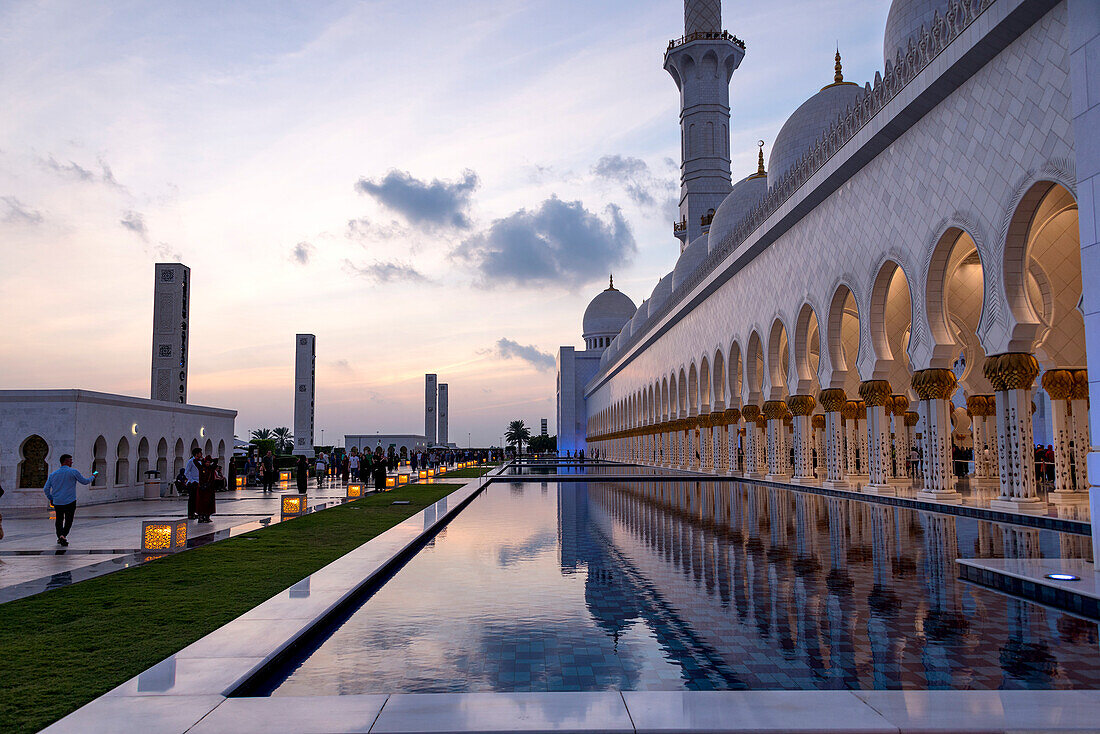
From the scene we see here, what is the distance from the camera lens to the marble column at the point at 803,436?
598 inches

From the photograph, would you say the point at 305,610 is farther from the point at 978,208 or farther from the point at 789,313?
the point at 789,313

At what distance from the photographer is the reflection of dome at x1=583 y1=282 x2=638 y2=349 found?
54.5 meters

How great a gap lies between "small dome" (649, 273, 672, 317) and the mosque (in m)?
9.07

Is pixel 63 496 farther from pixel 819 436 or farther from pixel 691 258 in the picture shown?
pixel 691 258

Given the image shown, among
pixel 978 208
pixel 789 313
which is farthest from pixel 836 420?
pixel 978 208

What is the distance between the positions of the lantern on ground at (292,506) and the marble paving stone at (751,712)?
27.1ft

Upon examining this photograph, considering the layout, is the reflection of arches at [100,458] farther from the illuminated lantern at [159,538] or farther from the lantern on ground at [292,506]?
the illuminated lantern at [159,538]

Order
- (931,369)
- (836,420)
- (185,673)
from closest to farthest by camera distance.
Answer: (185,673)
(931,369)
(836,420)

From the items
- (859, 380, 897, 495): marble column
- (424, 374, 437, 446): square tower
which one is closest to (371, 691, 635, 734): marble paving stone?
(859, 380, 897, 495): marble column

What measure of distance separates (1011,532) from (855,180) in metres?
6.93

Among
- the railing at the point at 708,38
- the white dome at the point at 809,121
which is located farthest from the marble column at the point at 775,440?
the railing at the point at 708,38

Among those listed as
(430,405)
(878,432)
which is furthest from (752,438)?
(430,405)

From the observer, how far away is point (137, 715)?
8.29 feet

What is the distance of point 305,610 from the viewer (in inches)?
156
